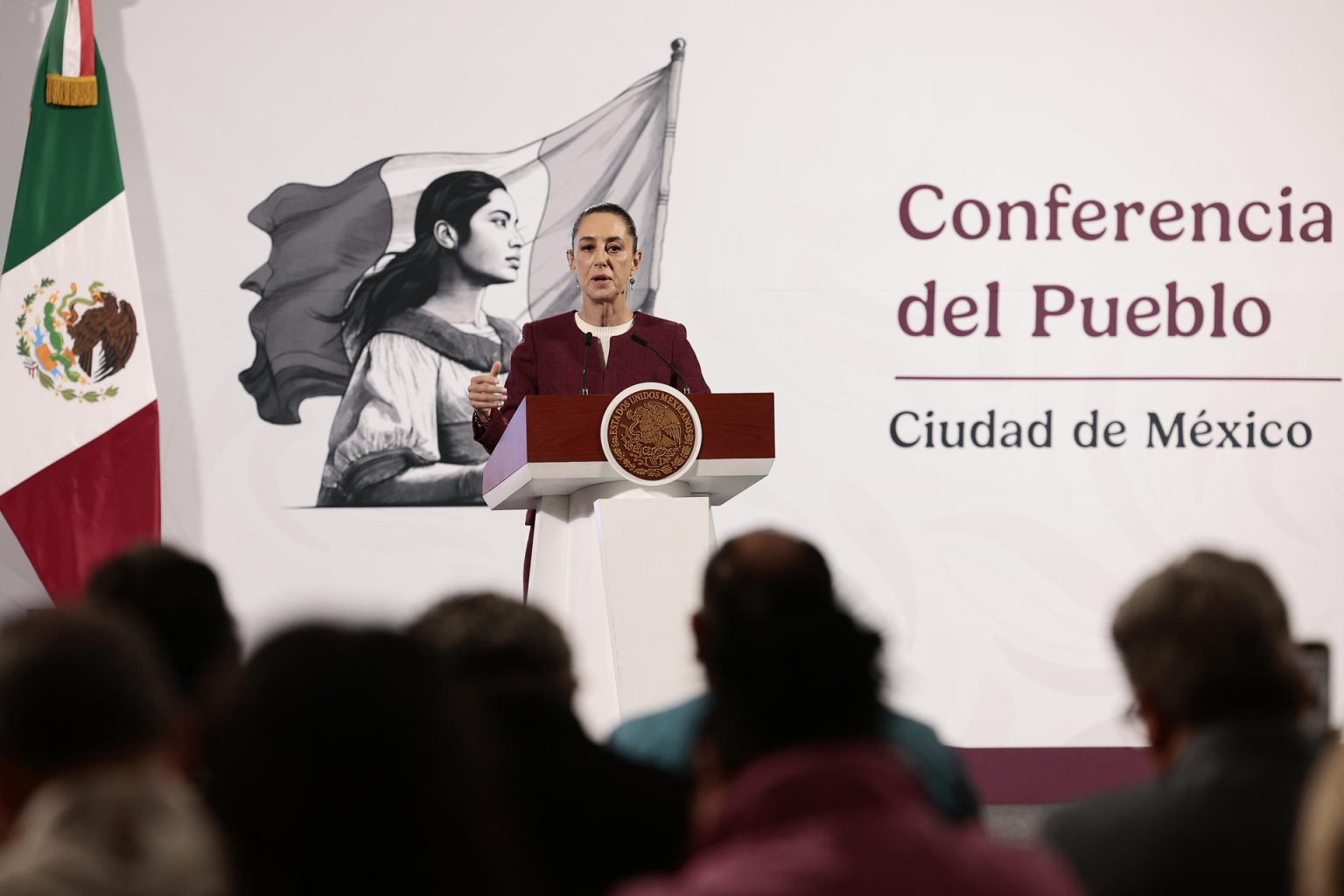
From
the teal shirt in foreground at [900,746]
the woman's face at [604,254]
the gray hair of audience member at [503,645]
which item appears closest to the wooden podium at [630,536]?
the woman's face at [604,254]

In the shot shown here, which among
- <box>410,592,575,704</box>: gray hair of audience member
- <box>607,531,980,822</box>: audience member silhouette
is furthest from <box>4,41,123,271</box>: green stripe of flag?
<box>410,592,575,704</box>: gray hair of audience member

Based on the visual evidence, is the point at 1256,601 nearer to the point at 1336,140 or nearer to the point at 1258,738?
the point at 1258,738

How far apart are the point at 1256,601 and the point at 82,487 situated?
4645 millimetres

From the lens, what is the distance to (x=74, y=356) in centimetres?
552

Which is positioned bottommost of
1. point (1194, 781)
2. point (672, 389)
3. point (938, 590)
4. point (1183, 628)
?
point (938, 590)

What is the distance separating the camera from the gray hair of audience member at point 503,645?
1.65 metres

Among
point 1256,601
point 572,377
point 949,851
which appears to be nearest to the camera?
point 949,851

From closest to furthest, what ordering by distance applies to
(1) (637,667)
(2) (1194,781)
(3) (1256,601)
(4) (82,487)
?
(2) (1194,781), (3) (1256,601), (1) (637,667), (4) (82,487)

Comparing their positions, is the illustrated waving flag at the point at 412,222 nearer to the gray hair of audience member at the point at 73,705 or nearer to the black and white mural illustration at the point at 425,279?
the black and white mural illustration at the point at 425,279

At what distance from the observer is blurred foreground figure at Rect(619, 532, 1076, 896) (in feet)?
3.65

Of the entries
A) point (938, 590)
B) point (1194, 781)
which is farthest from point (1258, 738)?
point (938, 590)

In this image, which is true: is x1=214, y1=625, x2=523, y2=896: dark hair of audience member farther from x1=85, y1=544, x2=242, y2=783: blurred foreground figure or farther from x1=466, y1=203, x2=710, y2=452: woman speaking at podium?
x1=466, y1=203, x2=710, y2=452: woman speaking at podium

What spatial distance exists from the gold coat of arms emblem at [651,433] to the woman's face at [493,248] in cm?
248

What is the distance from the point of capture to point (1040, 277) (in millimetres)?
5816
